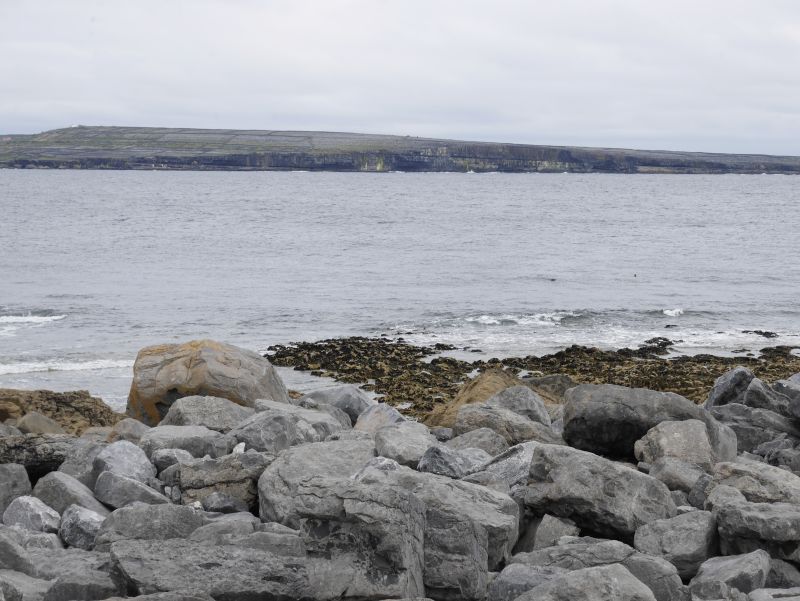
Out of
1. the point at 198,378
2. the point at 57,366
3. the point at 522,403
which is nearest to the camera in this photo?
the point at 522,403

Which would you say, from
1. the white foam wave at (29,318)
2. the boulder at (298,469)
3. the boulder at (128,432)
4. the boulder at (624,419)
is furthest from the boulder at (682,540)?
the white foam wave at (29,318)

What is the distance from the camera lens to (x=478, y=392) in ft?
45.3

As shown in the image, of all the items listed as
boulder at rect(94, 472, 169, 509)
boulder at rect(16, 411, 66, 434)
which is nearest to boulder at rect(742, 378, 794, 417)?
boulder at rect(94, 472, 169, 509)

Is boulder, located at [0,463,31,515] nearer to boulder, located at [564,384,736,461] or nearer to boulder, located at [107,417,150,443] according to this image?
boulder, located at [107,417,150,443]

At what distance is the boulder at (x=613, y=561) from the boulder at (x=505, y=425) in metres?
3.31

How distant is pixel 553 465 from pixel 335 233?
61726 mm

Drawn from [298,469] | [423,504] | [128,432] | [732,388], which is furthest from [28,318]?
[423,504]

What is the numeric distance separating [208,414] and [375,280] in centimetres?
3180

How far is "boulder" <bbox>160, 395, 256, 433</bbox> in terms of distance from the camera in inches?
425

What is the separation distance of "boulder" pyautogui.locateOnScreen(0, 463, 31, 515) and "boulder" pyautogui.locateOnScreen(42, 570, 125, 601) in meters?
2.90

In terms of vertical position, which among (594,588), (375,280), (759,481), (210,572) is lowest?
(375,280)

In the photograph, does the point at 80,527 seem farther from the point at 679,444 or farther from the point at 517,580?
the point at 679,444

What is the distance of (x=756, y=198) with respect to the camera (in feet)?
437

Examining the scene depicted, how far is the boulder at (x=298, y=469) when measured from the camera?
7395 mm
